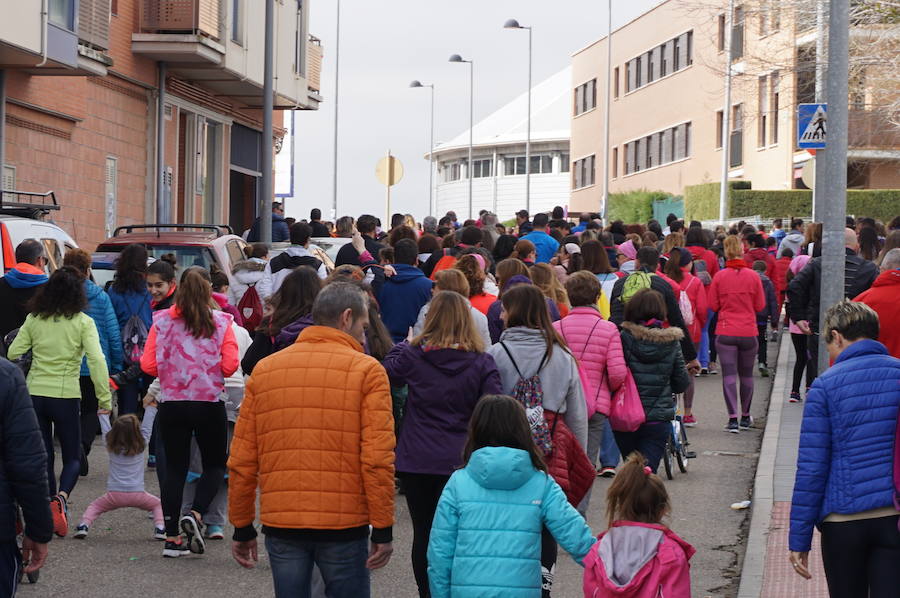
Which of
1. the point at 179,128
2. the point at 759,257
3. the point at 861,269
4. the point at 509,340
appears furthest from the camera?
the point at 179,128

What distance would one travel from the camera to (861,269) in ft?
43.7

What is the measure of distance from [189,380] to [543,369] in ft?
7.38

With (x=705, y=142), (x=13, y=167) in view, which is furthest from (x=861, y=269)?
(x=705, y=142)

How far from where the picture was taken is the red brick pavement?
8039 millimetres

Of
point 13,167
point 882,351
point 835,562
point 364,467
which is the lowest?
point 835,562

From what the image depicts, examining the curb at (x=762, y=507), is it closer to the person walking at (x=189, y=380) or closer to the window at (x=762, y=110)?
the person walking at (x=189, y=380)

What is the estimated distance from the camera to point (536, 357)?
782 cm

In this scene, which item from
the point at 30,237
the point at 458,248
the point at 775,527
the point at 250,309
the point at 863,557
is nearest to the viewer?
the point at 863,557

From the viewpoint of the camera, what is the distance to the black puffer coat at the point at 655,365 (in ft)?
32.6

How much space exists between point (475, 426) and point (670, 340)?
15.0 feet

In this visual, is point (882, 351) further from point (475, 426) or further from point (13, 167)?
point (13, 167)

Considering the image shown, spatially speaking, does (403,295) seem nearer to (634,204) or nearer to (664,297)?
(664,297)

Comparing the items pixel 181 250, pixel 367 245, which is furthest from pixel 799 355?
pixel 181 250

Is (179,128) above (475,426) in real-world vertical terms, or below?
above
